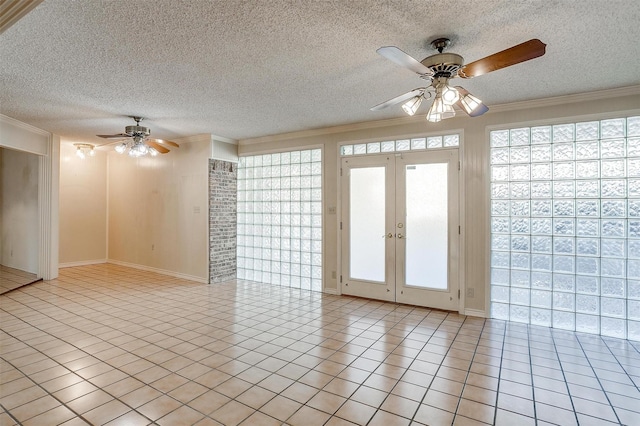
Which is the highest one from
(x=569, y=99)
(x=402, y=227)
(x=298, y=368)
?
(x=569, y=99)

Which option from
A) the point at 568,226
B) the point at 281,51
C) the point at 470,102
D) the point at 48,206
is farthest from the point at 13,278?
the point at 568,226

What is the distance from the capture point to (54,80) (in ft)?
10.9

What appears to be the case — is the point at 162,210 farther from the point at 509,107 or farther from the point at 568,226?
the point at 568,226

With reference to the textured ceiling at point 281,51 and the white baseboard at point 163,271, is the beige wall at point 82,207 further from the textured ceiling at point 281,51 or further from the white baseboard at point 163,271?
the textured ceiling at point 281,51

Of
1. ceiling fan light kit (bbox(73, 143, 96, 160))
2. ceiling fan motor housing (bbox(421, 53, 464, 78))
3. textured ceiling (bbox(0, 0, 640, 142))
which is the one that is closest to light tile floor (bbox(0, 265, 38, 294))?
ceiling fan light kit (bbox(73, 143, 96, 160))

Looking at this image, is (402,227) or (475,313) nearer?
(475,313)

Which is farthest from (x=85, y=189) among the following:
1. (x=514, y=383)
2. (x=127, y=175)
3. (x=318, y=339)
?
(x=514, y=383)

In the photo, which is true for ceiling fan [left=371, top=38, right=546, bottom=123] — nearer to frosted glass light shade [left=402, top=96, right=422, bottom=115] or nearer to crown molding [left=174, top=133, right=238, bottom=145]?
frosted glass light shade [left=402, top=96, right=422, bottom=115]

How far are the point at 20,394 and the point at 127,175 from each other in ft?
19.5

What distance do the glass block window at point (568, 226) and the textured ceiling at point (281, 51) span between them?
0.60 m

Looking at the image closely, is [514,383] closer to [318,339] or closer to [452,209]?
[318,339]

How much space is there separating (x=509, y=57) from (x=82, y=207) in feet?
28.5

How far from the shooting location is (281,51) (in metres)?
2.69

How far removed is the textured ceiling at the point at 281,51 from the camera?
2.15m
